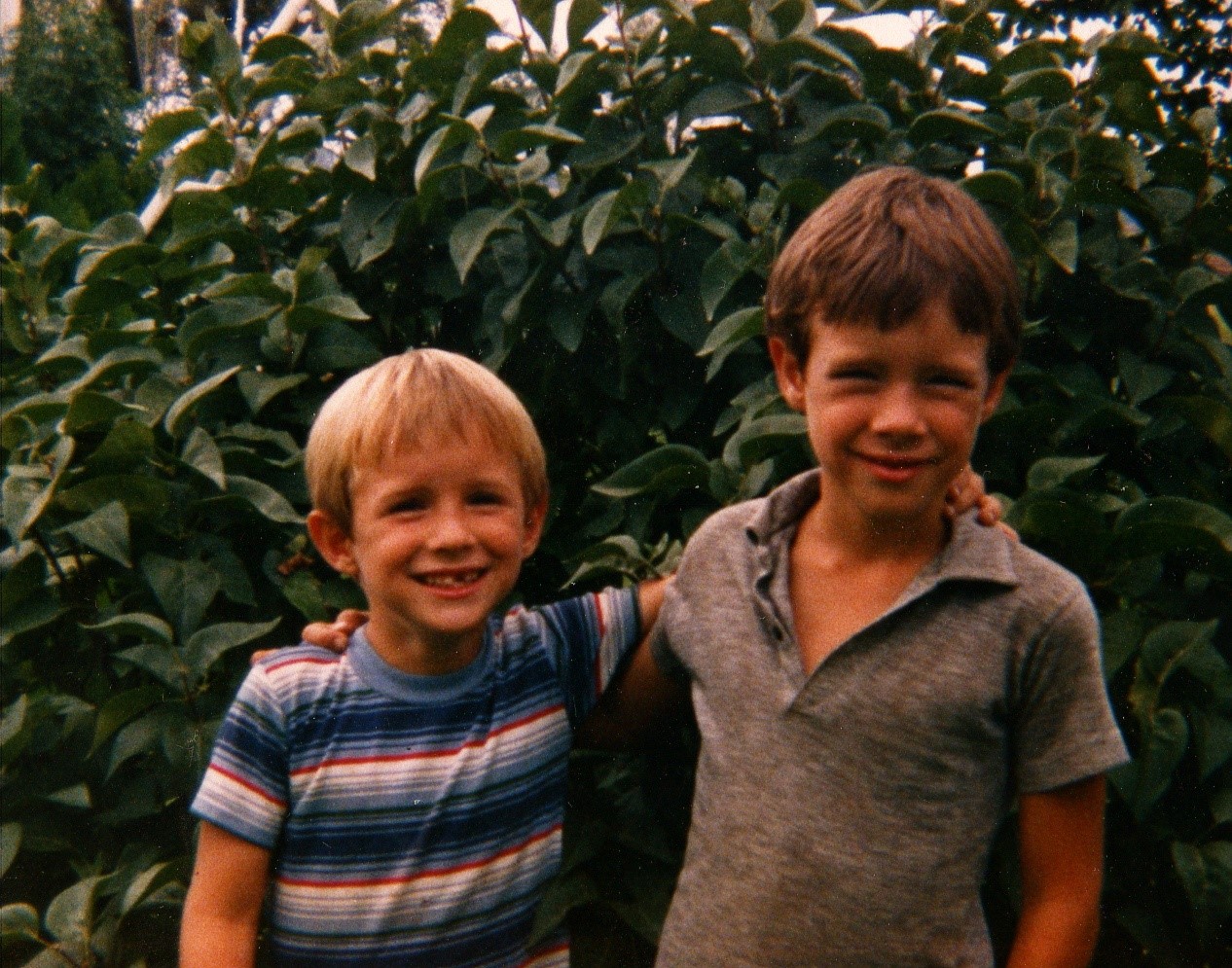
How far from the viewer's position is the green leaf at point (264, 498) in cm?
206

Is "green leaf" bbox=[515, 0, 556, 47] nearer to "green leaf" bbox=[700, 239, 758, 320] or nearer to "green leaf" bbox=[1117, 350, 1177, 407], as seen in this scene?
"green leaf" bbox=[700, 239, 758, 320]

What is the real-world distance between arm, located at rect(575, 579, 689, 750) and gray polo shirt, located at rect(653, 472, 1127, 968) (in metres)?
0.27

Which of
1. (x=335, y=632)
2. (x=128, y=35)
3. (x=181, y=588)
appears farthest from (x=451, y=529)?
(x=128, y=35)

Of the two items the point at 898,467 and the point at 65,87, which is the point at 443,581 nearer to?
the point at 898,467

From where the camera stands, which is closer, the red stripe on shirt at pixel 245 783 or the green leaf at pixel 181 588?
the red stripe on shirt at pixel 245 783

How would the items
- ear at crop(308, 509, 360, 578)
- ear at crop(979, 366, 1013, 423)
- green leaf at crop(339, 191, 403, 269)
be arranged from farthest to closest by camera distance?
green leaf at crop(339, 191, 403, 269) < ear at crop(308, 509, 360, 578) < ear at crop(979, 366, 1013, 423)

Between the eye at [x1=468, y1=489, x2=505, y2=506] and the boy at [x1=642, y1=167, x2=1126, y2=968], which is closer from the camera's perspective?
the boy at [x1=642, y1=167, x2=1126, y2=968]

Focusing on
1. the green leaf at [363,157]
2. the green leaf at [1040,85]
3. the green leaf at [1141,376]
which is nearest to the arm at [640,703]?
the green leaf at [1141,376]

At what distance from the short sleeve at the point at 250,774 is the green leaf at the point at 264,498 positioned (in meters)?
0.41

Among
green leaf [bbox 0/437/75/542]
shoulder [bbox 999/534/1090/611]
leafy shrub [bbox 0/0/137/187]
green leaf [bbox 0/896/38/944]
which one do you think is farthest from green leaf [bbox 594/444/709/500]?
leafy shrub [bbox 0/0/137/187]

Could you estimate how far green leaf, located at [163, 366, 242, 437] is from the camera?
2.07 metres

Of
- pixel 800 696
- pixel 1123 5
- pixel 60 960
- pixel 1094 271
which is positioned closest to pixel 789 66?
pixel 1094 271

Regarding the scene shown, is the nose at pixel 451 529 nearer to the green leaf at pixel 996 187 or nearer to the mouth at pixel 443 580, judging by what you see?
the mouth at pixel 443 580

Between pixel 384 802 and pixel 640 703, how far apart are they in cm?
40
